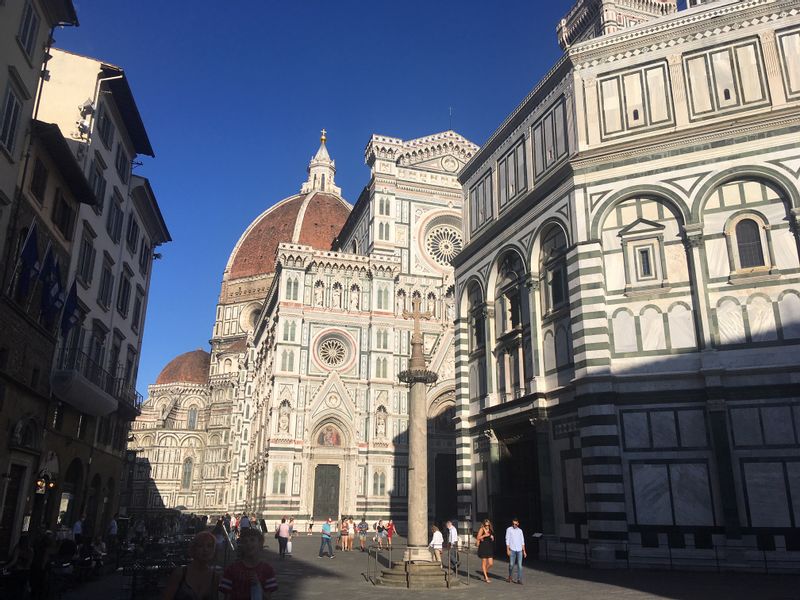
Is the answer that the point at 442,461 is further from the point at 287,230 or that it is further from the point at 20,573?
the point at 287,230

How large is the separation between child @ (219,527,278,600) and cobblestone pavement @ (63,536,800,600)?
334 inches

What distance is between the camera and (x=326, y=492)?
145ft

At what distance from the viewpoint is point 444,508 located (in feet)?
148

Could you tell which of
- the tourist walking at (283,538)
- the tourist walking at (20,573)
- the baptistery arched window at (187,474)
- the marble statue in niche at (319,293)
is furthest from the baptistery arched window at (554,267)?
the baptistery arched window at (187,474)

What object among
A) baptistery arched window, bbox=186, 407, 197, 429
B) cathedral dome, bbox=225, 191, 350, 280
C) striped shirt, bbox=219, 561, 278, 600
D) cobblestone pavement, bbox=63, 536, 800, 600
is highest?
cathedral dome, bbox=225, 191, 350, 280

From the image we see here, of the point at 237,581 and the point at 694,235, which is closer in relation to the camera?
the point at 237,581

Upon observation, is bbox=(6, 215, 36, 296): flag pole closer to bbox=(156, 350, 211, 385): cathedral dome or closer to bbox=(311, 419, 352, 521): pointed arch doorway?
bbox=(311, 419, 352, 521): pointed arch doorway

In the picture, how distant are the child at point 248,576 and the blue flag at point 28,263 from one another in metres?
14.9

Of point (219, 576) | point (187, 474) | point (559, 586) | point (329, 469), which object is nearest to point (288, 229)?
point (187, 474)

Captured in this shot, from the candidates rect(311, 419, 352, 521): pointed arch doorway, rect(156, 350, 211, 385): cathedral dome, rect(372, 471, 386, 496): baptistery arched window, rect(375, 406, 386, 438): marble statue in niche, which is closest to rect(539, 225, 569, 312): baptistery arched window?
rect(375, 406, 386, 438): marble statue in niche

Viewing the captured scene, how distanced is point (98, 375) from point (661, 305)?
2155 centimetres

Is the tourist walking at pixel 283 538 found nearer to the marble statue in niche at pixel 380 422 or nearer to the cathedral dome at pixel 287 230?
the marble statue in niche at pixel 380 422

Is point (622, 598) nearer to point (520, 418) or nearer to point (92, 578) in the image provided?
point (520, 418)

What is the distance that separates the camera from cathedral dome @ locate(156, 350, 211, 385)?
9406cm
